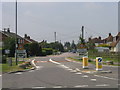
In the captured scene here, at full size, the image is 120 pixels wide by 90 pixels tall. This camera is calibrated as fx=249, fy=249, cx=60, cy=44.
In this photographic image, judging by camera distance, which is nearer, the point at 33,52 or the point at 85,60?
the point at 85,60

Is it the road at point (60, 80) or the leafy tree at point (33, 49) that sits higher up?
the leafy tree at point (33, 49)

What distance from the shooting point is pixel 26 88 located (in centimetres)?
1132

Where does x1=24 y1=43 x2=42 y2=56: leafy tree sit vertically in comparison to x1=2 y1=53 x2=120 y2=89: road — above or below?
above

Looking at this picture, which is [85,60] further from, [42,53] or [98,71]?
[42,53]

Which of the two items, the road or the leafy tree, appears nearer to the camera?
the road

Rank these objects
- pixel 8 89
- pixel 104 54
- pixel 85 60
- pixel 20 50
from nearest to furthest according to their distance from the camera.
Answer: pixel 8 89
pixel 85 60
pixel 20 50
pixel 104 54

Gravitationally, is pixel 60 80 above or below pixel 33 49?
below

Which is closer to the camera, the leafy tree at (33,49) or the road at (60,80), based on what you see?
the road at (60,80)

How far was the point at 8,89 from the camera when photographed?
36.2 feet

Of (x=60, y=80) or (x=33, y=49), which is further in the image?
(x=33, y=49)

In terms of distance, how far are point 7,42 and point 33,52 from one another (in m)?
10.3

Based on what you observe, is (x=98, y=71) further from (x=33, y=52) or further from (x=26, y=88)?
(x=33, y=52)

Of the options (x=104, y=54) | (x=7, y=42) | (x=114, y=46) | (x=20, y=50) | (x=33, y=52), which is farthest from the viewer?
(x=114, y=46)

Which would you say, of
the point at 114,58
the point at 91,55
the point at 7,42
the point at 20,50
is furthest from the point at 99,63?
the point at 7,42
